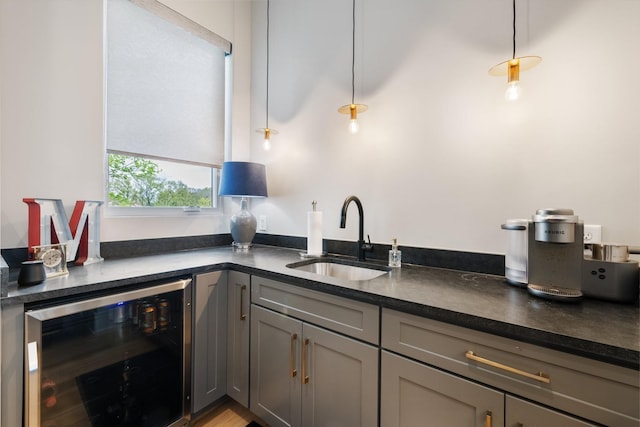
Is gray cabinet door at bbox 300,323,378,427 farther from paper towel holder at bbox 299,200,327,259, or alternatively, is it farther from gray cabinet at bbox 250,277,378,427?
paper towel holder at bbox 299,200,327,259

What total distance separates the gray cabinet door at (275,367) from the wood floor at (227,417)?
18 centimetres

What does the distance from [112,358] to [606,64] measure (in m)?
2.41

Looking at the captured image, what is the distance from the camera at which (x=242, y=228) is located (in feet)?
6.76

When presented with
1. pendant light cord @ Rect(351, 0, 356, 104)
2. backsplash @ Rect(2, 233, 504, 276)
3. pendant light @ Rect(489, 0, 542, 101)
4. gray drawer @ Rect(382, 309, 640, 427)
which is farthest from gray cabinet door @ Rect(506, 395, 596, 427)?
Answer: pendant light cord @ Rect(351, 0, 356, 104)

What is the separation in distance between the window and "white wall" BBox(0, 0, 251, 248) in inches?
3.9

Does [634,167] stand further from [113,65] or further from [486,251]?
[113,65]

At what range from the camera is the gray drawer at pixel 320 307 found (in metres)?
1.06

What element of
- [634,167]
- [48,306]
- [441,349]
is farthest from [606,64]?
[48,306]

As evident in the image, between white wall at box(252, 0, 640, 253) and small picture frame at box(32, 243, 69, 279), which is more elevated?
white wall at box(252, 0, 640, 253)

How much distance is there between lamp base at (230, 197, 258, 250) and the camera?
2.06 metres

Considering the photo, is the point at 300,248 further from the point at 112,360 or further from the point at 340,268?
the point at 112,360

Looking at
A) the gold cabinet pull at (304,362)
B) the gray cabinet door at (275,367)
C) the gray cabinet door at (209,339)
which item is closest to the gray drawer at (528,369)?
the gold cabinet pull at (304,362)

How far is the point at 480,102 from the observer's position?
135cm

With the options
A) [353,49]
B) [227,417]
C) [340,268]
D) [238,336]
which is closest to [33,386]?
[238,336]
